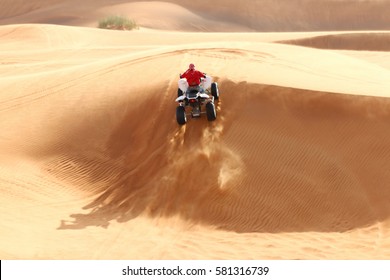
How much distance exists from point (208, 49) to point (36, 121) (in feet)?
15.0

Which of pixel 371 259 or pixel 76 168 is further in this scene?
pixel 76 168

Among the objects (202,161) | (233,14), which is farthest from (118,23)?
(202,161)

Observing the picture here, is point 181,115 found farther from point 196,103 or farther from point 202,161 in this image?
point 202,161

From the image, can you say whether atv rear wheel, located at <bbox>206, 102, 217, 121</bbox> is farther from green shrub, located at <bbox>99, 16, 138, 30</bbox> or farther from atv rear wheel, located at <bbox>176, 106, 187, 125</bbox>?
green shrub, located at <bbox>99, 16, 138, 30</bbox>

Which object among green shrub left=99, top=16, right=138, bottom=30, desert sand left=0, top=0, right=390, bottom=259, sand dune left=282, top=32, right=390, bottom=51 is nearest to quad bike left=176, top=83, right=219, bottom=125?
desert sand left=0, top=0, right=390, bottom=259

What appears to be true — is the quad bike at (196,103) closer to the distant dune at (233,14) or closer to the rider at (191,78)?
the rider at (191,78)

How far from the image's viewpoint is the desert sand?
9891 mm

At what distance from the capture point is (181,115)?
38.0 feet

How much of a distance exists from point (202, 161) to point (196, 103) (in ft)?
3.72

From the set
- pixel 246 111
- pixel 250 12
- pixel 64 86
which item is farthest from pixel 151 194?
pixel 250 12

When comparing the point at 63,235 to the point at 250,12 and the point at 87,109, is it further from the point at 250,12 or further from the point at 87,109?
the point at 250,12

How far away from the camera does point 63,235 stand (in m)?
10.0
